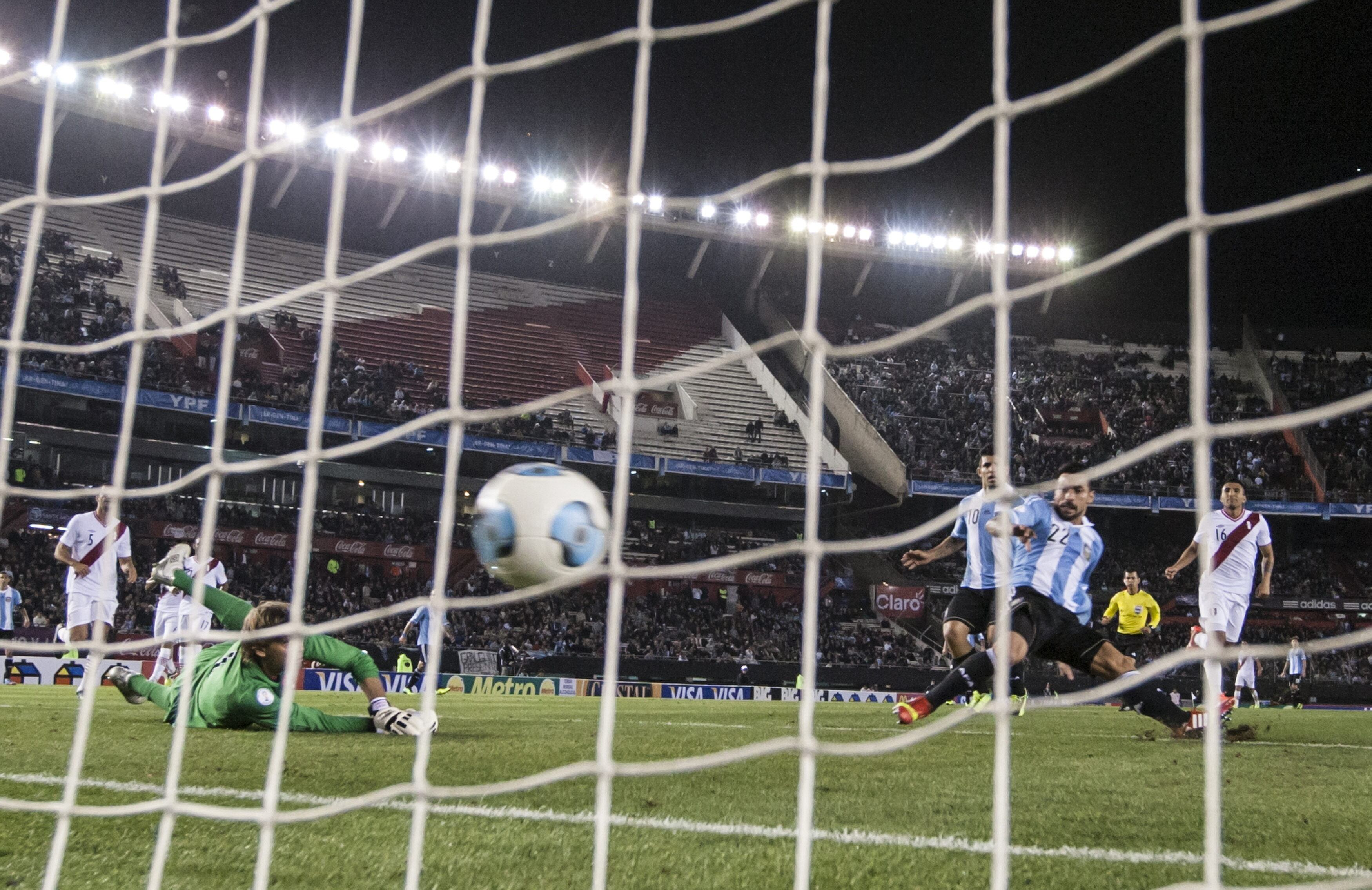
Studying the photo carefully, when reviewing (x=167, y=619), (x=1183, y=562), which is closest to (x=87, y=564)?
(x=167, y=619)

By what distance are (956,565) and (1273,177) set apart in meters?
12.2

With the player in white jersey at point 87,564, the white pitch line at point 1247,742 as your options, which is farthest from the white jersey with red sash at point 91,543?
the white pitch line at point 1247,742

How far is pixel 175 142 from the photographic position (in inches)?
1001

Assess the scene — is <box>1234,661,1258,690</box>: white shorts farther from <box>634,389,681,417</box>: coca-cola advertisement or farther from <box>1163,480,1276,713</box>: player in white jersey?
<box>634,389,681,417</box>: coca-cola advertisement

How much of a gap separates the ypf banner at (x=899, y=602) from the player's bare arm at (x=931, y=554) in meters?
21.3

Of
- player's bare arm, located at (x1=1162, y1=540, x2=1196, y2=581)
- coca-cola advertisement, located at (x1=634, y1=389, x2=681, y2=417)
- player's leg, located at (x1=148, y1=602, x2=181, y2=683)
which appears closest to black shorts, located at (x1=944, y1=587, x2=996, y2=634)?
player's bare arm, located at (x1=1162, y1=540, x2=1196, y2=581)

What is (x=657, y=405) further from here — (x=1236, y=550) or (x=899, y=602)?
(x=1236, y=550)

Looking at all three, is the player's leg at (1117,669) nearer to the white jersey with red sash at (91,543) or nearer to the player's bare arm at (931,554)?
the player's bare arm at (931,554)

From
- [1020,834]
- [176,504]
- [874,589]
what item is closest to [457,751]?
[1020,834]

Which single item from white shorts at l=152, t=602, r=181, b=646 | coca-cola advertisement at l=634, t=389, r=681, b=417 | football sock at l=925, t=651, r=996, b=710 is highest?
coca-cola advertisement at l=634, t=389, r=681, b=417

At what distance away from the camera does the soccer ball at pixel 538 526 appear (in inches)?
146

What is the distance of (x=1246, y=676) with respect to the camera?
15.5 meters

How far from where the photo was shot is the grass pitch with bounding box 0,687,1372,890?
2520mm

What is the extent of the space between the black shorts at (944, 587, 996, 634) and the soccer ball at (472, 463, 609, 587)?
325cm
